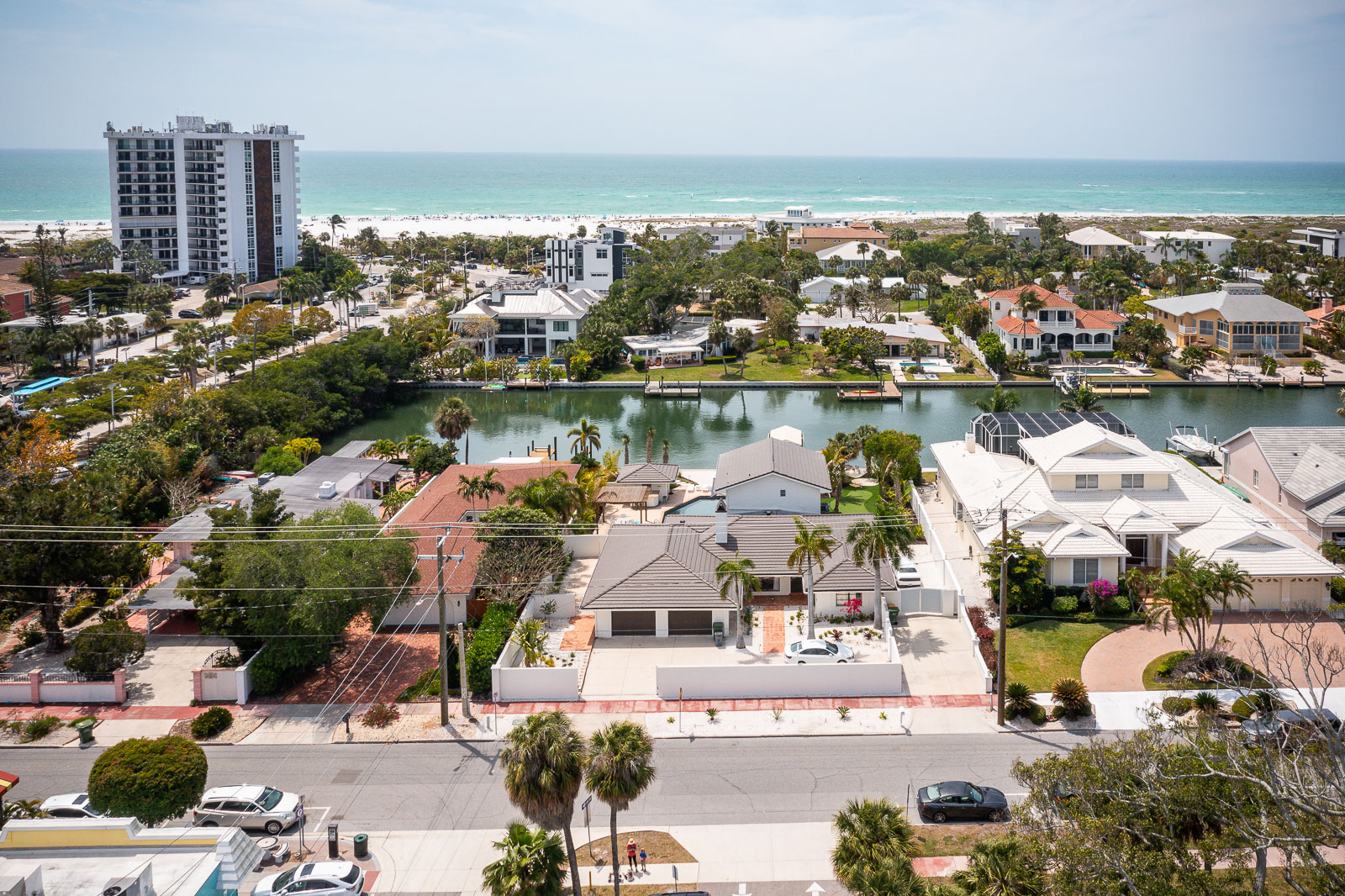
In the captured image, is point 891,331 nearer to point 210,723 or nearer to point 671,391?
point 671,391

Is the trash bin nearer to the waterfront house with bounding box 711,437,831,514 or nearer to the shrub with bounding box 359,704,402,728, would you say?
the shrub with bounding box 359,704,402,728

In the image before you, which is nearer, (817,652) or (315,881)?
(315,881)

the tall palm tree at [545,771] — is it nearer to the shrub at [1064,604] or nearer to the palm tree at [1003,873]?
the palm tree at [1003,873]

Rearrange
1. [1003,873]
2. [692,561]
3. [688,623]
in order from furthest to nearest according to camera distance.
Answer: [692,561] → [688,623] → [1003,873]

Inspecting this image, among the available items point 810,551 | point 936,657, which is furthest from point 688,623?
point 936,657

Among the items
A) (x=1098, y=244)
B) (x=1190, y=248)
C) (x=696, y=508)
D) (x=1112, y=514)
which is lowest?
(x=696, y=508)

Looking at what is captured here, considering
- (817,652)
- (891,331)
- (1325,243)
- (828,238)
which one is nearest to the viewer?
(817,652)

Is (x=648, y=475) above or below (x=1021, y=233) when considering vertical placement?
below

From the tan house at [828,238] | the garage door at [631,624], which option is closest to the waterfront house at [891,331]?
the tan house at [828,238]
